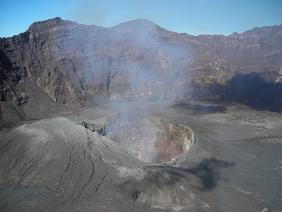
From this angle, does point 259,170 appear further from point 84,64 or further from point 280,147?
point 84,64

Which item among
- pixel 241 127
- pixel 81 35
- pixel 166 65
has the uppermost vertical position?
pixel 81 35

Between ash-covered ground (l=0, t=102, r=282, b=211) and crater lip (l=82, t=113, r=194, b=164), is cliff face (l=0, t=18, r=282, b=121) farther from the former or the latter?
ash-covered ground (l=0, t=102, r=282, b=211)

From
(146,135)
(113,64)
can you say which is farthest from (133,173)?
(113,64)

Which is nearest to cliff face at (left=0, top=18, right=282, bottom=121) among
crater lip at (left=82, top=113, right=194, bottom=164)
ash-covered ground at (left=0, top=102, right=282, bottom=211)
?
crater lip at (left=82, top=113, right=194, bottom=164)

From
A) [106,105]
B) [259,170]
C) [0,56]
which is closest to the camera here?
[259,170]

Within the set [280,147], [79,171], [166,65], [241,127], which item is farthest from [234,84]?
[79,171]

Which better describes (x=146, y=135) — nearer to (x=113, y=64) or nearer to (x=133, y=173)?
(x=133, y=173)

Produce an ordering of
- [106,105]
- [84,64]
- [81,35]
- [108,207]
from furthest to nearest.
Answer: [81,35] → [84,64] → [106,105] → [108,207]

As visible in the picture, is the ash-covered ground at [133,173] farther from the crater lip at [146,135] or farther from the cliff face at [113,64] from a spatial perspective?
the cliff face at [113,64]
